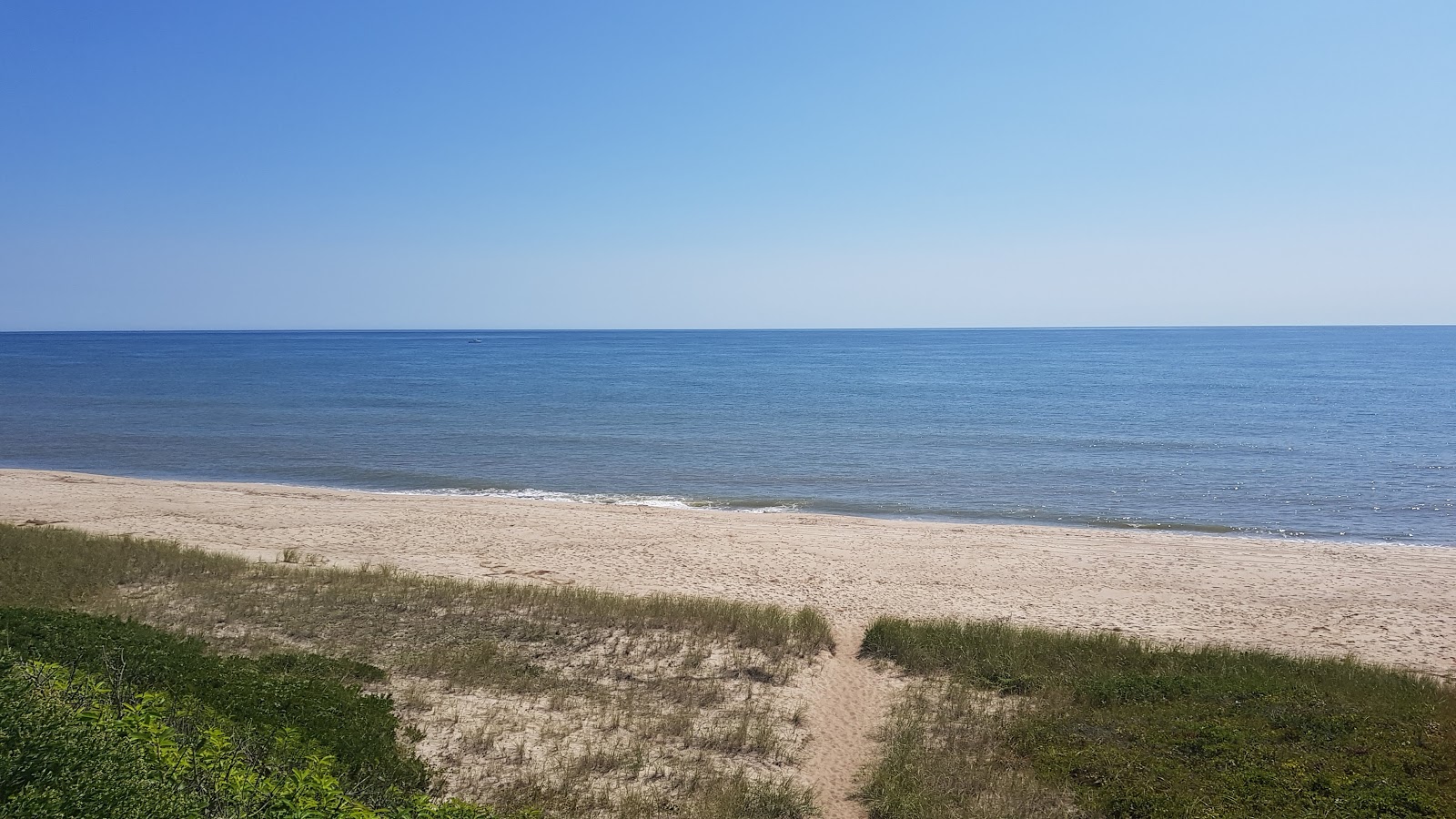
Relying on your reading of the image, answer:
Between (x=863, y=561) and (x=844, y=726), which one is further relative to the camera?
(x=863, y=561)

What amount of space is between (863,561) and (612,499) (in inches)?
467

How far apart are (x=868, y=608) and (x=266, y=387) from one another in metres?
69.4

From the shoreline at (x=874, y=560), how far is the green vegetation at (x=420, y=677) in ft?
10.6

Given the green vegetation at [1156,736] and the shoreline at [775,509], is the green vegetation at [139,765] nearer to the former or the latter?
the green vegetation at [1156,736]

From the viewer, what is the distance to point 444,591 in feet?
50.9

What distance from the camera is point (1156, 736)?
9609 mm

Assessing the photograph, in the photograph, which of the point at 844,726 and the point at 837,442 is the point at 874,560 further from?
the point at 837,442

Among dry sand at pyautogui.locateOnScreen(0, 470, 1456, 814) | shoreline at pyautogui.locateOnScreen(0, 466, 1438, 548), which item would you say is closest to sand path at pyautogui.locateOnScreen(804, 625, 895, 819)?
dry sand at pyautogui.locateOnScreen(0, 470, 1456, 814)

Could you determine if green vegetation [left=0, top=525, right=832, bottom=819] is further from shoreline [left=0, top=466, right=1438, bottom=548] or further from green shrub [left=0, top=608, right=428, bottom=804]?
shoreline [left=0, top=466, right=1438, bottom=548]

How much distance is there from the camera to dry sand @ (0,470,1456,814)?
16906 millimetres

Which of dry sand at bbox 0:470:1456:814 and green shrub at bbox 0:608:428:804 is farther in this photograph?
dry sand at bbox 0:470:1456:814

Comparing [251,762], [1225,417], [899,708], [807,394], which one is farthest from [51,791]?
[807,394]

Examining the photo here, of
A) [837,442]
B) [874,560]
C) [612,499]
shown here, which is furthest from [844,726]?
[837,442]

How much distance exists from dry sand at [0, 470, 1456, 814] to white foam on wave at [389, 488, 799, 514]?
1.22 metres
